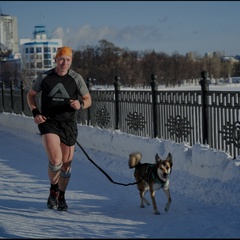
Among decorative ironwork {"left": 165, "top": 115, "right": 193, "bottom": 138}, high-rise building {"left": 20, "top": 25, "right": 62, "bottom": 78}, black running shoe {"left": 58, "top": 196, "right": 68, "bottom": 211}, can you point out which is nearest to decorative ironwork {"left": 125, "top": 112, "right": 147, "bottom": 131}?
decorative ironwork {"left": 165, "top": 115, "right": 193, "bottom": 138}

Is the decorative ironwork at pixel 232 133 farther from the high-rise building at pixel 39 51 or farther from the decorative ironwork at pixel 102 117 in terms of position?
the high-rise building at pixel 39 51

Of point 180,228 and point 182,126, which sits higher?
point 182,126

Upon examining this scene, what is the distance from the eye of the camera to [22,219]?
5.69 meters

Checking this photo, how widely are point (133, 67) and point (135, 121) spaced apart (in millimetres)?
98379

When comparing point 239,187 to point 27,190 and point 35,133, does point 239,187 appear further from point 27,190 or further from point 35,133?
point 35,133

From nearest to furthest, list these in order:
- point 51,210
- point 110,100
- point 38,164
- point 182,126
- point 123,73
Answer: point 51,210 < point 182,126 < point 38,164 < point 110,100 < point 123,73

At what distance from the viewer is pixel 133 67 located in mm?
108688

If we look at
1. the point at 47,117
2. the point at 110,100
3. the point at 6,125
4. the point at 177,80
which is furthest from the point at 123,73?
the point at 47,117

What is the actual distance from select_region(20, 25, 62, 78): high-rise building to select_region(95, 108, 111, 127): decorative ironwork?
351 feet

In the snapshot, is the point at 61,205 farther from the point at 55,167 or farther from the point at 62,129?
the point at 62,129

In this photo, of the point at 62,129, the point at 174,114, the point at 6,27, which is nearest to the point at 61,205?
the point at 62,129

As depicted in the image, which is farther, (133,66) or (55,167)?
(133,66)

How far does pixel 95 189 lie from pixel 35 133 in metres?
8.52

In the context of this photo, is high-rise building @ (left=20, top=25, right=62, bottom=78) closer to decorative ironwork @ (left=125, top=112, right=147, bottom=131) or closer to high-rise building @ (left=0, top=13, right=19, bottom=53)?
high-rise building @ (left=0, top=13, right=19, bottom=53)
